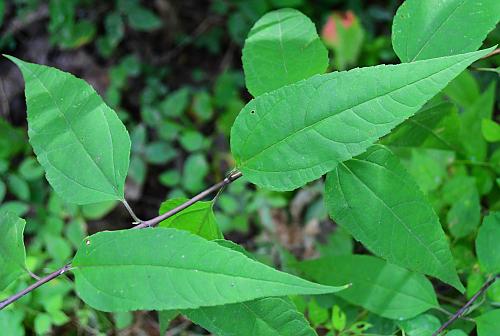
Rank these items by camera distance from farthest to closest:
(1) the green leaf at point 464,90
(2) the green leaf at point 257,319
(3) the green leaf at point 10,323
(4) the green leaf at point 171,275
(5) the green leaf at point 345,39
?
(5) the green leaf at point 345,39 < (1) the green leaf at point 464,90 < (3) the green leaf at point 10,323 < (2) the green leaf at point 257,319 < (4) the green leaf at point 171,275

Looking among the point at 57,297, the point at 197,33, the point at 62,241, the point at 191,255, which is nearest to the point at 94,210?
the point at 62,241

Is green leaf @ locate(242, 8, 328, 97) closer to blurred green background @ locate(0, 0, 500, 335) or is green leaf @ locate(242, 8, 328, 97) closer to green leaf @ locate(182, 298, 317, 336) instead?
green leaf @ locate(182, 298, 317, 336)

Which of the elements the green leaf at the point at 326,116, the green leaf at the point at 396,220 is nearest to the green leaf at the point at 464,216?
the green leaf at the point at 396,220

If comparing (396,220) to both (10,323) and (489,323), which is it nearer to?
(489,323)

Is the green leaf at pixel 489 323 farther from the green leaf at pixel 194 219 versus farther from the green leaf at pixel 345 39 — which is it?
the green leaf at pixel 345 39

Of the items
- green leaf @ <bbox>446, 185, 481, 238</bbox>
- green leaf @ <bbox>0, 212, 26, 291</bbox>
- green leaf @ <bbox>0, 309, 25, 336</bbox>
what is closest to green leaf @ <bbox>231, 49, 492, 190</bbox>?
green leaf @ <bbox>0, 212, 26, 291</bbox>

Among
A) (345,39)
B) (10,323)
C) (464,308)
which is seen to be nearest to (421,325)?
(464,308)
